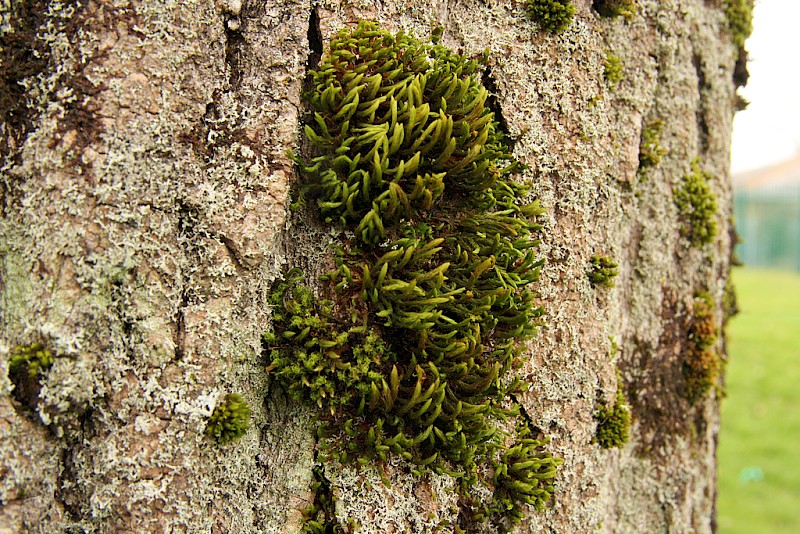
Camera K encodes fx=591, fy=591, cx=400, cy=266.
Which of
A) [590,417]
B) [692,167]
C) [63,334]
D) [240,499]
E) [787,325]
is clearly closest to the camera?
[63,334]

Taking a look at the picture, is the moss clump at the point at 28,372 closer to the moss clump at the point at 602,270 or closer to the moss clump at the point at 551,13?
the moss clump at the point at 602,270

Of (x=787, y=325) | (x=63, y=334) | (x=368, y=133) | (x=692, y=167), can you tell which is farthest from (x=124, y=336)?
(x=787, y=325)

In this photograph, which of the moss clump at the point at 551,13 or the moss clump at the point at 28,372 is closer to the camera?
the moss clump at the point at 28,372

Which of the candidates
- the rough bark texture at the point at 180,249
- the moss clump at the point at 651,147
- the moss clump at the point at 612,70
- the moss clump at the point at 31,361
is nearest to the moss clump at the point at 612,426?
the rough bark texture at the point at 180,249

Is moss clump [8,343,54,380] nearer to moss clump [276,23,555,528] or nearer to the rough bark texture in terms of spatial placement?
the rough bark texture

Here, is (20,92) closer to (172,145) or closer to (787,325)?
(172,145)

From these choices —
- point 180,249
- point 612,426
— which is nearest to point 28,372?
point 180,249

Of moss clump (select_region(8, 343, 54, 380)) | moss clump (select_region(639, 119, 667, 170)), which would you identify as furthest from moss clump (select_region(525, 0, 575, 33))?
moss clump (select_region(8, 343, 54, 380))
